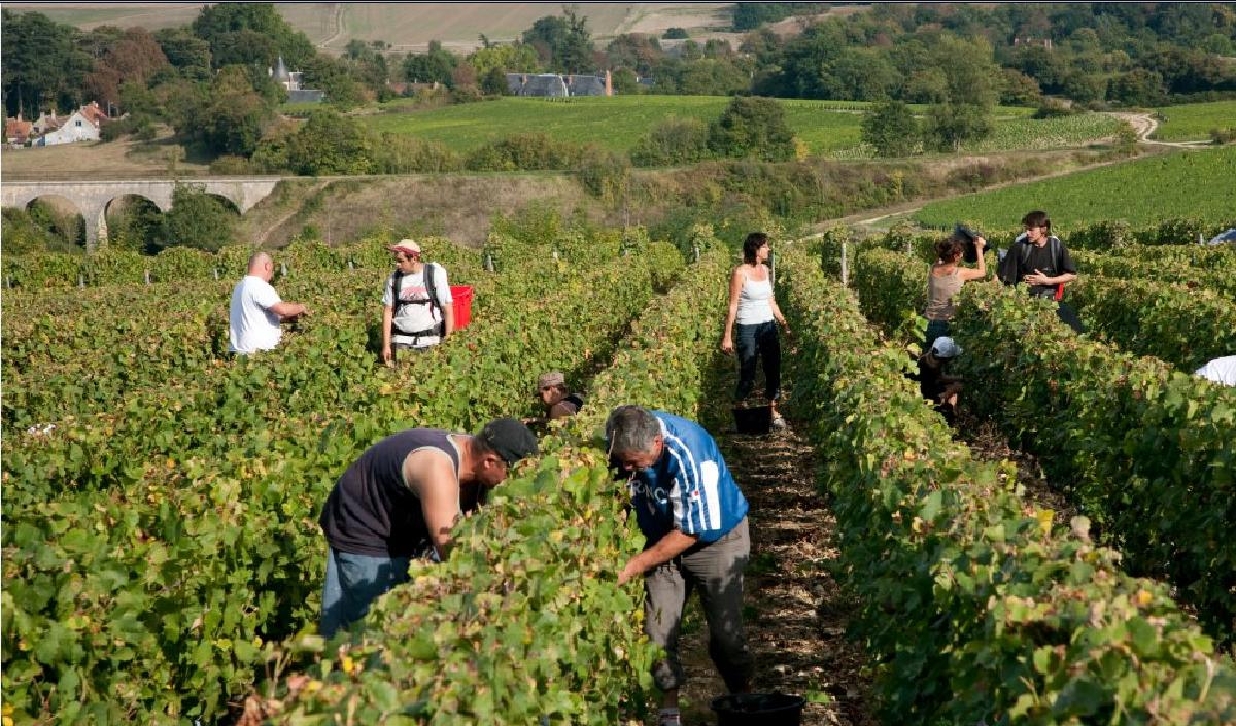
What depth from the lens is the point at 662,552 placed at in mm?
6082

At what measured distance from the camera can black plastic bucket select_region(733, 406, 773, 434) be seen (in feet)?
42.0

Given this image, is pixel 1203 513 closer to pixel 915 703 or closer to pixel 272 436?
pixel 915 703

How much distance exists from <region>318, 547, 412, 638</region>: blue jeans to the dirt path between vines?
6.17ft

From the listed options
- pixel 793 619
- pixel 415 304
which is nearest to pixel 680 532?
pixel 793 619

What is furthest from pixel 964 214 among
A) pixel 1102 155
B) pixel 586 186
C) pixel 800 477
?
pixel 800 477

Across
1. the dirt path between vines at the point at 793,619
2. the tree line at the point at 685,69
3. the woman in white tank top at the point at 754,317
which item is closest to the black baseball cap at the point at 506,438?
the dirt path between vines at the point at 793,619

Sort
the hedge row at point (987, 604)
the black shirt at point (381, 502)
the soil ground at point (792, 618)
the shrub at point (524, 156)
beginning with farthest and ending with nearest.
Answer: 1. the shrub at point (524, 156)
2. the soil ground at point (792, 618)
3. the black shirt at point (381, 502)
4. the hedge row at point (987, 604)

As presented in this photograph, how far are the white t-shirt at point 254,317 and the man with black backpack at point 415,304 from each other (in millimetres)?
928

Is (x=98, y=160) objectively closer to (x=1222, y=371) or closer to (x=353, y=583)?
(x=1222, y=371)

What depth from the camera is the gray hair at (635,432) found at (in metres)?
5.82

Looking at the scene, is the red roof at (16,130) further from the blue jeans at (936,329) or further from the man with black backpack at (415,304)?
the blue jeans at (936,329)

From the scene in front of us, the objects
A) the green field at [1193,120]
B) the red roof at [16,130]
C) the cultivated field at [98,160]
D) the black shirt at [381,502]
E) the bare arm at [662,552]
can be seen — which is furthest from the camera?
the red roof at [16,130]

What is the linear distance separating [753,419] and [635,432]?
714cm

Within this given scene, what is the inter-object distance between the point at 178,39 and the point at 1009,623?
181m
